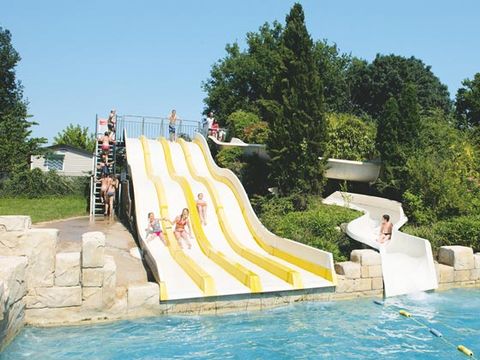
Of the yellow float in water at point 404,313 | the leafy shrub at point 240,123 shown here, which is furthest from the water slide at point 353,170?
the yellow float in water at point 404,313

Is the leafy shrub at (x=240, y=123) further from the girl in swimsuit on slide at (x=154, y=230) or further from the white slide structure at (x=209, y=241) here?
the girl in swimsuit on slide at (x=154, y=230)

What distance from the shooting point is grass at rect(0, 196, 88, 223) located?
57.9 ft

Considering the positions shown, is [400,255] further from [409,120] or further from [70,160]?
[70,160]

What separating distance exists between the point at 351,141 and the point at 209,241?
709 centimetres

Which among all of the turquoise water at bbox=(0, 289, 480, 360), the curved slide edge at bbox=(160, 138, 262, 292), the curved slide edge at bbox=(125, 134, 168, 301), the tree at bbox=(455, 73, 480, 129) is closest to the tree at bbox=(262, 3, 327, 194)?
the curved slide edge at bbox=(160, 138, 262, 292)

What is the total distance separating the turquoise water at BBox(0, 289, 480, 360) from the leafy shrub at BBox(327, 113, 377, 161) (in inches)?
320

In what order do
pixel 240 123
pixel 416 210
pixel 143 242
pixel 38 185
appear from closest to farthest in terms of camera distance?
pixel 143 242, pixel 416 210, pixel 240 123, pixel 38 185

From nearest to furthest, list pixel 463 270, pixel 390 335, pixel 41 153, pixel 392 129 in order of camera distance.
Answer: pixel 390 335, pixel 463 270, pixel 392 129, pixel 41 153

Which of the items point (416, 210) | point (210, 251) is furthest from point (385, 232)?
point (210, 251)

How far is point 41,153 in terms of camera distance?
28438mm

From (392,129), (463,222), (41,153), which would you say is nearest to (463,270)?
(463,222)

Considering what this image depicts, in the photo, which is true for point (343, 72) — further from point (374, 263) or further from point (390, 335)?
point (390, 335)

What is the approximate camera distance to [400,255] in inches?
452

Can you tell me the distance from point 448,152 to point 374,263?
7008 mm
